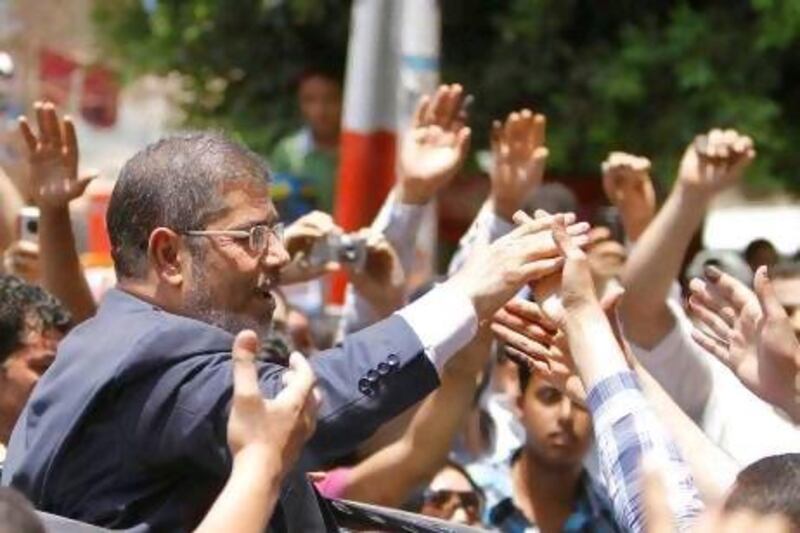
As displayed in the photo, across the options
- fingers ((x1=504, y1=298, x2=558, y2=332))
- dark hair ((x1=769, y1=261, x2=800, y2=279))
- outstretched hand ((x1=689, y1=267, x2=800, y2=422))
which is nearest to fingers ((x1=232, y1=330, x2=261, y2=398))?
fingers ((x1=504, y1=298, x2=558, y2=332))

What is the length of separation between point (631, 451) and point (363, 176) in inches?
195

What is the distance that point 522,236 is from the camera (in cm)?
399

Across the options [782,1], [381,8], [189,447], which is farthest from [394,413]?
[782,1]

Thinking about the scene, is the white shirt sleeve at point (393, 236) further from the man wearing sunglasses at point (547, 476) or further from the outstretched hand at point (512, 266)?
the outstretched hand at point (512, 266)

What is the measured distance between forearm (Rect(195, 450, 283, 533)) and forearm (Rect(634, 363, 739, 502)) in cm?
85

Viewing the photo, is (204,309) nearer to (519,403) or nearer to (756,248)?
(519,403)

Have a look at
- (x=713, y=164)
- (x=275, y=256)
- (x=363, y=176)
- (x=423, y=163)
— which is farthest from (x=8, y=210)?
(x=275, y=256)

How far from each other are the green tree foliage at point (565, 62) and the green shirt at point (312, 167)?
89 centimetres

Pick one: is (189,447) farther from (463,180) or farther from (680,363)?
(463,180)

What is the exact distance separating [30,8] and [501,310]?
1240 cm

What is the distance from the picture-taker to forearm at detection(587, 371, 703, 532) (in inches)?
138

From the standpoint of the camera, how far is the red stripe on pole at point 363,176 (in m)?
8.36

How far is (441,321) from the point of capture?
385cm

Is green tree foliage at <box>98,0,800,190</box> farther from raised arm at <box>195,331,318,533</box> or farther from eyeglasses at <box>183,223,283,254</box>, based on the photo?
raised arm at <box>195,331,318,533</box>
